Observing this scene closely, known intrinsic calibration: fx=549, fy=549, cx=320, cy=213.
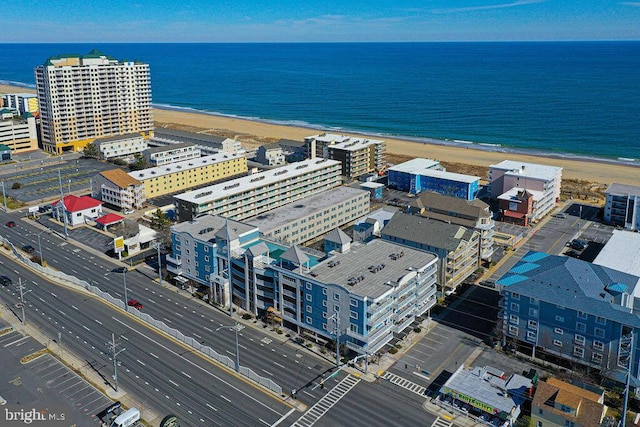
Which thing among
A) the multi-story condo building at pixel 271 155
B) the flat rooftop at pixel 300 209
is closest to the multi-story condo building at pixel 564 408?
the flat rooftop at pixel 300 209

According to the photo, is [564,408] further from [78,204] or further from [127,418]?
[78,204]

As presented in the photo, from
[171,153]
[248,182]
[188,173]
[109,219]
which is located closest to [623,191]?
[248,182]

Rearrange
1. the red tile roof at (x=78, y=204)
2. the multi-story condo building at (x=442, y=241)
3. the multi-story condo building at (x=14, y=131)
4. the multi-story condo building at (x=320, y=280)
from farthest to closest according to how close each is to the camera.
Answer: the multi-story condo building at (x=14, y=131)
the red tile roof at (x=78, y=204)
the multi-story condo building at (x=442, y=241)
the multi-story condo building at (x=320, y=280)

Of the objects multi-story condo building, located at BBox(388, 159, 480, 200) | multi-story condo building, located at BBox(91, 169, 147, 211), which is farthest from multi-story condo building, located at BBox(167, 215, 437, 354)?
multi-story condo building, located at BBox(388, 159, 480, 200)

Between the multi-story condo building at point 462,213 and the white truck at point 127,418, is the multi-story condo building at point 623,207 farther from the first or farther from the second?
the white truck at point 127,418

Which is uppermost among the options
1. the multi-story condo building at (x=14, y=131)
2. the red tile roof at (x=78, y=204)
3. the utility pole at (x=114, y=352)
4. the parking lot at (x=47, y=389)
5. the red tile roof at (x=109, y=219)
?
the multi-story condo building at (x=14, y=131)

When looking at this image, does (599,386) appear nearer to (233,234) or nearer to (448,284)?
Result: (448,284)
